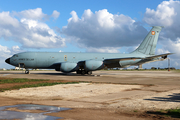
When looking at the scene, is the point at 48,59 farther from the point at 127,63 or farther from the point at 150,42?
the point at 150,42

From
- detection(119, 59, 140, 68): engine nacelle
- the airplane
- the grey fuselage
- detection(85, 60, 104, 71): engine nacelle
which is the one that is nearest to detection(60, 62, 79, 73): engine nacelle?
the airplane

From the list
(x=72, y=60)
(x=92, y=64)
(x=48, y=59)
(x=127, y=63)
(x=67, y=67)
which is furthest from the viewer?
(x=127, y=63)

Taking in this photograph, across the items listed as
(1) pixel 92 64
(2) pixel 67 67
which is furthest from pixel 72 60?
(1) pixel 92 64

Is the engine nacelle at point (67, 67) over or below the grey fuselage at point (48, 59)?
below

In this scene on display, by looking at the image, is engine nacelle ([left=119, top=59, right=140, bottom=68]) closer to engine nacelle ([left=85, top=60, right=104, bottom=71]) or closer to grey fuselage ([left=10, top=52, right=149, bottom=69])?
grey fuselage ([left=10, top=52, right=149, bottom=69])

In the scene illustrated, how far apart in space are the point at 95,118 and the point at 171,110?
309cm

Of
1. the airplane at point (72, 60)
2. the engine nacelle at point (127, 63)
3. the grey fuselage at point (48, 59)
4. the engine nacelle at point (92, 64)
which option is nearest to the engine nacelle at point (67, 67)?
the airplane at point (72, 60)

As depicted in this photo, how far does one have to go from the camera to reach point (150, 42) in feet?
136

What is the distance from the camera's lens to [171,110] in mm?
7359

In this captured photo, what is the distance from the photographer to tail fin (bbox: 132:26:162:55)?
136 ft

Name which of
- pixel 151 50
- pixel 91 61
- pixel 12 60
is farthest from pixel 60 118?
pixel 151 50

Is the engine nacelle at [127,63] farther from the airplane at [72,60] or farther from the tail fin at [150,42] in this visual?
the tail fin at [150,42]

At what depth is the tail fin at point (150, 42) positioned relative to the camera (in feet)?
136

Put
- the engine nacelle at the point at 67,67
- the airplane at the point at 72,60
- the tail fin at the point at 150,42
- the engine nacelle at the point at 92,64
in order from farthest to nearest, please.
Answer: the tail fin at the point at 150,42, the airplane at the point at 72,60, the engine nacelle at the point at 92,64, the engine nacelle at the point at 67,67
